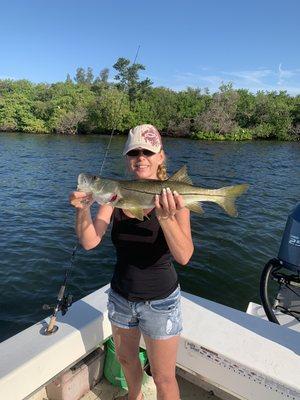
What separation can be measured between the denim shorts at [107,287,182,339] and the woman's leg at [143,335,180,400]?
50 mm

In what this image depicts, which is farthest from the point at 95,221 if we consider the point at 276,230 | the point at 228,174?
the point at 228,174

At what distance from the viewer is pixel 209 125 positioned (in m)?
58.7

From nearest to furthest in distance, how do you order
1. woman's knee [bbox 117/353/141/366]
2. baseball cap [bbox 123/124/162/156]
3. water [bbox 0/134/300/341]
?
baseball cap [bbox 123/124/162/156] → woman's knee [bbox 117/353/141/366] → water [bbox 0/134/300/341]

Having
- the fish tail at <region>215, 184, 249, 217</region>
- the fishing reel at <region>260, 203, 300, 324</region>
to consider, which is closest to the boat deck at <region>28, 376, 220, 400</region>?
the fishing reel at <region>260, 203, 300, 324</region>

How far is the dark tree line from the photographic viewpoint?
60031mm

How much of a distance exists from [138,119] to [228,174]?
136 ft

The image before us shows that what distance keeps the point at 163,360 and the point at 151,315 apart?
1.19ft

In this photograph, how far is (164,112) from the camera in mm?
66250

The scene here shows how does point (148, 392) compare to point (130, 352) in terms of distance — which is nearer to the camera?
point (130, 352)

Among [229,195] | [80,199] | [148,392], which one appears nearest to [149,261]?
[80,199]

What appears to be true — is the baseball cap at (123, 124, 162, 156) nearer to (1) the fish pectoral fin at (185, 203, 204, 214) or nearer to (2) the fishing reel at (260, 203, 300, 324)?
(1) the fish pectoral fin at (185, 203, 204, 214)

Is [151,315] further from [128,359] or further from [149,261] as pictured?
[128,359]

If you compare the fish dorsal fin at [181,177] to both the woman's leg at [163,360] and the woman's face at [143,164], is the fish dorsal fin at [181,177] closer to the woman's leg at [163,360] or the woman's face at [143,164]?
the woman's face at [143,164]

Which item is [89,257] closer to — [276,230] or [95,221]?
[276,230]
